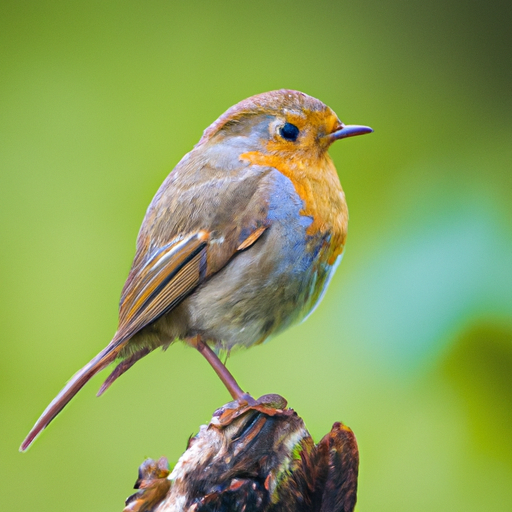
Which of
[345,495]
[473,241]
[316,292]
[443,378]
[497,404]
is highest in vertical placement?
[316,292]

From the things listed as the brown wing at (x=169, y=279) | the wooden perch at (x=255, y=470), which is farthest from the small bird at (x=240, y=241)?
the wooden perch at (x=255, y=470)

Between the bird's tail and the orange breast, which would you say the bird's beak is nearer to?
the orange breast

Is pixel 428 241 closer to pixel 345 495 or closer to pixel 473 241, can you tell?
pixel 473 241

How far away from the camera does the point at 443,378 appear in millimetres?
2137

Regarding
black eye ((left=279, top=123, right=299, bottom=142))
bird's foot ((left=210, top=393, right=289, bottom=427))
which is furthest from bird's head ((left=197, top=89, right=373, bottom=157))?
bird's foot ((left=210, top=393, right=289, bottom=427))

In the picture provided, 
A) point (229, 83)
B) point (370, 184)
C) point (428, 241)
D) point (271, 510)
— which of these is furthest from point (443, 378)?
point (229, 83)

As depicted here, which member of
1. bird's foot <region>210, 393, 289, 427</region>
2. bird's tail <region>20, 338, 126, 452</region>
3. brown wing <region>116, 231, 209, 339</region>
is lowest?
bird's foot <region>210, 393, 289, 427</region>

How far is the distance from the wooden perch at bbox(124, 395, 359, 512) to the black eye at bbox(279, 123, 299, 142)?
0.64 m

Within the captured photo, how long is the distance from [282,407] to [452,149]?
1.26 meters

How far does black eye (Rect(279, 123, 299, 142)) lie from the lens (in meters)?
1.74

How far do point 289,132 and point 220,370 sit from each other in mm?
598

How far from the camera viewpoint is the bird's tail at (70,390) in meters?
1.51

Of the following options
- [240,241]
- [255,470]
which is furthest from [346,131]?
[255,470]

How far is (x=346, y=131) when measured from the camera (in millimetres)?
1748
